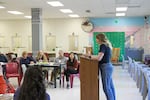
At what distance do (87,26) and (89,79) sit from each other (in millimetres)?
10872

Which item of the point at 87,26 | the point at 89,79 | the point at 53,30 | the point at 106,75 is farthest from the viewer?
the point at 53,30

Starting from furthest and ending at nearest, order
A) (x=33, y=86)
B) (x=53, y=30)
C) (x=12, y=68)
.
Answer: (x=53, y=30)
(x=12, y=68)
(x=33, y=86)

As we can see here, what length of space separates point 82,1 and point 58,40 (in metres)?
6.87

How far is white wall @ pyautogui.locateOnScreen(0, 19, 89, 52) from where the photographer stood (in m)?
15.4

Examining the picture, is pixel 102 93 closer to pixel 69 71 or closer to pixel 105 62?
pixel 69 71

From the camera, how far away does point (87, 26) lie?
1520 centimetres

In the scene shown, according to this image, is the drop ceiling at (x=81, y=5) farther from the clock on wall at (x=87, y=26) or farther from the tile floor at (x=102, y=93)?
the clock on wall at (x=87, y=26)

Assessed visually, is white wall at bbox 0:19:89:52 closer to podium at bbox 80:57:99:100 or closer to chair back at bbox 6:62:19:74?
chair back at bbox 6:62:19:74

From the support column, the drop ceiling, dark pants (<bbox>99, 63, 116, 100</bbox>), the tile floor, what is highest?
the drop ceiling

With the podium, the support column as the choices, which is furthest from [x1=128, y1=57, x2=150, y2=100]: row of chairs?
the support column

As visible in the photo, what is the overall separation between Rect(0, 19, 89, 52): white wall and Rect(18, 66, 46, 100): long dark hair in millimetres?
13384

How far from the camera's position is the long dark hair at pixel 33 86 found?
1976 millimetres

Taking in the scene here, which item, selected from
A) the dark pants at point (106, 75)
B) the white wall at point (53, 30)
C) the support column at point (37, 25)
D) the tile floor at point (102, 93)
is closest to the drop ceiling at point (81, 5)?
the support column at point (37, 25)

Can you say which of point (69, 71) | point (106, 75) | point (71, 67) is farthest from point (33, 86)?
point (71, 67)
